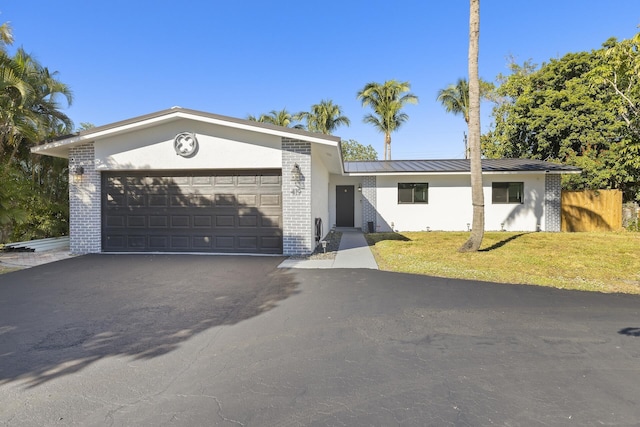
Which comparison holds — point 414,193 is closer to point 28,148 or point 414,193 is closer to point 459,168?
point 459,168

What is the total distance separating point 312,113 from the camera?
97.8 ft

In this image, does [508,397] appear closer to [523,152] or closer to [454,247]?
[454,247]

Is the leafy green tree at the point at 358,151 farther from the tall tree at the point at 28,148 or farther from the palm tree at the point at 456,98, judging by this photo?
the tall tree at the point at 28,148

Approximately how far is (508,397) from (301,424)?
160cm

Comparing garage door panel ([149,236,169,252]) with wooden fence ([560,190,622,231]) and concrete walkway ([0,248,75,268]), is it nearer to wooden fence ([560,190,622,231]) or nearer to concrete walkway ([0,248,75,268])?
concrete walkway ([0,248,75,268])

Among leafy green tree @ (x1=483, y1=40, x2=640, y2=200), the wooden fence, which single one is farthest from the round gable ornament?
leafy green tree @ (x1=483, y1=40, x2=640, y2=200)

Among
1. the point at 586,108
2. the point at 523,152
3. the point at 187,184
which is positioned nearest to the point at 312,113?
the point at 523,152

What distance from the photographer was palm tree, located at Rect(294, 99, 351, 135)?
2925 cm

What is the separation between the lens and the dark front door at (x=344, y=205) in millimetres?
17062

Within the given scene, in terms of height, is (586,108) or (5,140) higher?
(586,108)

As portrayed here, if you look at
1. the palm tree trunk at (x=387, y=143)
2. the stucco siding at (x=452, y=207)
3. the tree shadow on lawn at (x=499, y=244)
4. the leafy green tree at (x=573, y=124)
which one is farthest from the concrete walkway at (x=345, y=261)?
the palm tree trunk at (x=387, y=143)

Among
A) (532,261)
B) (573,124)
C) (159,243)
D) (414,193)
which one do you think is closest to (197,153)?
(159,243)

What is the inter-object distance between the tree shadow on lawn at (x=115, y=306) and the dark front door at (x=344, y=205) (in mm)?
9594

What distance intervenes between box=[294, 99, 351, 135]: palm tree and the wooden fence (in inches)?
736
